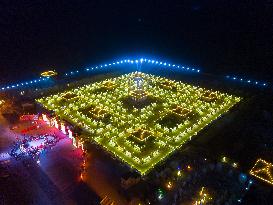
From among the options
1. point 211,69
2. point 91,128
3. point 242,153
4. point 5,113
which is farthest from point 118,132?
point 211,69

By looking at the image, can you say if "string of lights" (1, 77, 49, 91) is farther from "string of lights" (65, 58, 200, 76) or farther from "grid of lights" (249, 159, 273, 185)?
"grid of lights" (249, 159, 273, 185)

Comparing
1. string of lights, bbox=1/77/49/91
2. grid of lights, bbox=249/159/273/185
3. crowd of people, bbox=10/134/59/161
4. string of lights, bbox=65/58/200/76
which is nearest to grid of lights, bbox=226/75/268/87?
string of lights, bbox=65/58/200/76

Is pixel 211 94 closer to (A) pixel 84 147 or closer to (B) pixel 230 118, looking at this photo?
(B) pixel 230 118

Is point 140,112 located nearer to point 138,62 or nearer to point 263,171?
point 263,171

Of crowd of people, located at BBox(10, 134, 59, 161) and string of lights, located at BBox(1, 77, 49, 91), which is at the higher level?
string of lights, located at BBox(1, 77, 49, 91)

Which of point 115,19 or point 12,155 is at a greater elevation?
point 115,19

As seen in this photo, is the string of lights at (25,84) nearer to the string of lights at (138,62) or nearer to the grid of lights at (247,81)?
the string of lights at (138,62)

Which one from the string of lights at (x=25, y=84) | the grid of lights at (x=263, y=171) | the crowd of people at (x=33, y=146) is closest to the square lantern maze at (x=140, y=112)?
the crowd of people at (x=33, y=146)

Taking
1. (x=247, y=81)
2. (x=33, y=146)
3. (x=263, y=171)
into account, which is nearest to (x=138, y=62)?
(x=247, y=81)
